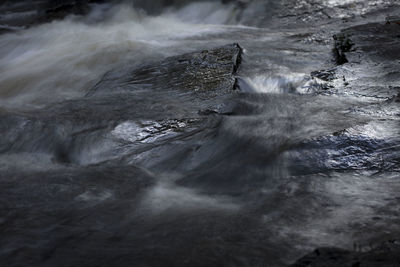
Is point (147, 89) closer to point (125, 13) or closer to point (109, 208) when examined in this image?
point (109, 208)

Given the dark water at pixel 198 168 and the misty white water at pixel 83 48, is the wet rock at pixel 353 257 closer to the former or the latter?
the dark water at pixel 198 168

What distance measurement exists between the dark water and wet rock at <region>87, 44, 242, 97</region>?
0.52 ft

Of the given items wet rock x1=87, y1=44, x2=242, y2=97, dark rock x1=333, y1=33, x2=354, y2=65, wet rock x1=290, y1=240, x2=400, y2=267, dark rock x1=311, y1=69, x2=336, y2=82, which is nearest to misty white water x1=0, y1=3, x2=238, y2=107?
wet rock x1=87, y1=44, x2=242, y2=97

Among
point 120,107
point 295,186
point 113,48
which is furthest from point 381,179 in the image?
point 113,48

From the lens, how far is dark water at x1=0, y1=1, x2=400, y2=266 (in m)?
2.12

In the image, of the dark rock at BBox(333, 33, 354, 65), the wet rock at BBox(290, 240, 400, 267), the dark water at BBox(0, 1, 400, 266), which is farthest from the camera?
the dark rock at BBox(333, 33, 354, 65)

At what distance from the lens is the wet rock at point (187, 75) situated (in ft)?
15.1

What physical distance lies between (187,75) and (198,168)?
207 cm

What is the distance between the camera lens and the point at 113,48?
6328 mm

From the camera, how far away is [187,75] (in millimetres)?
4914

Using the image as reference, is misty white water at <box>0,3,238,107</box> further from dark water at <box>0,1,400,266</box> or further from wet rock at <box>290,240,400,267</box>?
wet rock at <box>290,240,400,267</box>

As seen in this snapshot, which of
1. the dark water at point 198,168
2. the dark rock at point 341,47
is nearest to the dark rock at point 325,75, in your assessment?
the dark water at point 198,168

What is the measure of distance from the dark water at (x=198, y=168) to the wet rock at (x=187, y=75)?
0.52ft

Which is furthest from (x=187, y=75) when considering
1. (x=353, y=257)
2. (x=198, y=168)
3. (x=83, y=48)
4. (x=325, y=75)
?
(x=353, y=257)
